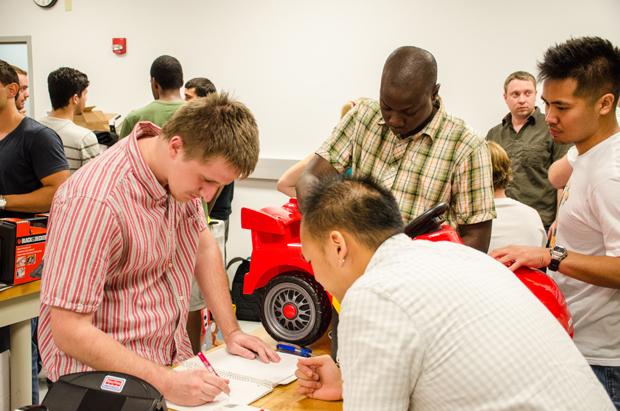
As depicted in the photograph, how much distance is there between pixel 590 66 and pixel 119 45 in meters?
5.50

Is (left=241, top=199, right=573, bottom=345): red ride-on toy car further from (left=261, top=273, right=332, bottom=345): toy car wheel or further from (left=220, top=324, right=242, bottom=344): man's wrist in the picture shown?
(left=220, top=324, right=242, bottom=344): man's wrist

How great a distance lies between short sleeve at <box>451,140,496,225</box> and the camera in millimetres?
2111

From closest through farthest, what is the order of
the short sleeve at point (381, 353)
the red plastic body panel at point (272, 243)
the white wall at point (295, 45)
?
the short sleeve at point (381, 353), the red plastic body panel at point (272, 243), the white wall at point (295, 45)

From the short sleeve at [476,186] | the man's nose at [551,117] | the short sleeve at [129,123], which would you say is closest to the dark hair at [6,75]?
the short sleeve at [129,123]

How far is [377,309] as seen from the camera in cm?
113

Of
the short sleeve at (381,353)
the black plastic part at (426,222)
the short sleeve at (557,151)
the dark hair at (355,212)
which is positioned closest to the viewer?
the short sleeve at (381,353)

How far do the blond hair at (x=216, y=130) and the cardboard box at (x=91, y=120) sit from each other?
446cm

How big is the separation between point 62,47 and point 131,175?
5.88 m

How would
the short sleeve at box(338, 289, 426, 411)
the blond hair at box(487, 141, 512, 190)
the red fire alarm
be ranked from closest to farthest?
the short sleeve at box(338, 289, 426, 411) → the blond hair at box(487, 141, 512, 190) → the red fire alarm

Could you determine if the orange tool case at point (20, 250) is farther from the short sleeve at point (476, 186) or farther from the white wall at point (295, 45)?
the white wall at point (295, 45)

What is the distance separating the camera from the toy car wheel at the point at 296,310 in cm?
241

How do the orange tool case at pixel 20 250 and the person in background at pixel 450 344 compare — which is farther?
the orange tool case at pixel 20 250

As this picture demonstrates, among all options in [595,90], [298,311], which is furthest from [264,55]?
[595,90]

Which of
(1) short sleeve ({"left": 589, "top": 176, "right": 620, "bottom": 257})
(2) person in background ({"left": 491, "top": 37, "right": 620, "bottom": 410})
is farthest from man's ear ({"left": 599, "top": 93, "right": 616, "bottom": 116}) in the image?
(1) short sleeve ({"left": 589, "top": 176, "right": 620, "bottom": 257})
